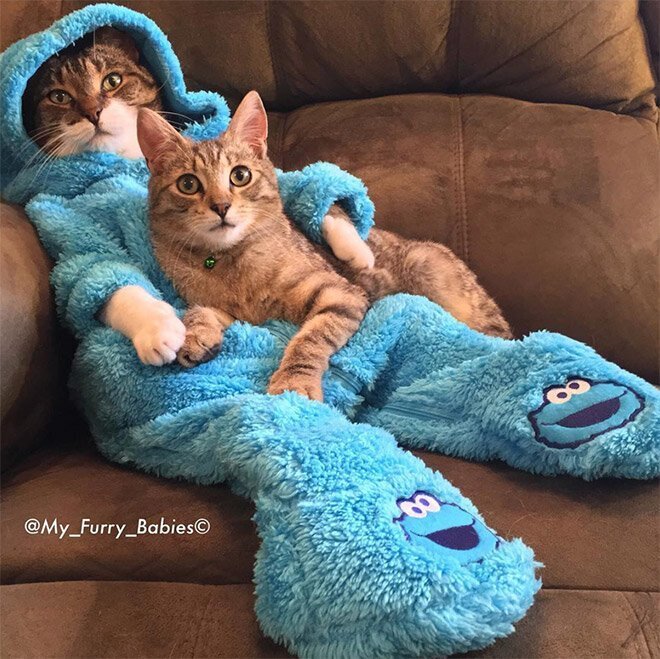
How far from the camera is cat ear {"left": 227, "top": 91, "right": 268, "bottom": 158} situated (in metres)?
1.18

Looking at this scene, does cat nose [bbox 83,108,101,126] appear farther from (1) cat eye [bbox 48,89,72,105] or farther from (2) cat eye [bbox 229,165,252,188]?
(2) cat eye [bbox 229,165,252,188]

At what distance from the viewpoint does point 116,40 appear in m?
1.28

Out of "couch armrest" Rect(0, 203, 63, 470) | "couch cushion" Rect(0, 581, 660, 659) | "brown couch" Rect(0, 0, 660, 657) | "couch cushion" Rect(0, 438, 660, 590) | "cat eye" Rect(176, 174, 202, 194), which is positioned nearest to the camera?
"couch cushion" Rect(0, 581, 660, 659)

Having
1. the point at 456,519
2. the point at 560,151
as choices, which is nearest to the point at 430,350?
the point at 456,519

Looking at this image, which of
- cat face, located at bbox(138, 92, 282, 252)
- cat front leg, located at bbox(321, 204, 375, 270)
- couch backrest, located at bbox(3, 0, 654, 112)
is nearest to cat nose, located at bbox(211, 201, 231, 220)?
cat face, located at bbox(138, 92, 282, 252)

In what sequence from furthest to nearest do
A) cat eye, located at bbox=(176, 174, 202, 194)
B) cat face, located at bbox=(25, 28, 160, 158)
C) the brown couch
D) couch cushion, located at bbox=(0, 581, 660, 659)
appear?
the brown couch → cat face, located at bbox=(25, 28, 160, 158) → cat eye, located at bbox=(176, 174, 202, 194) → couch cushion, located at bbox=(0, 581, 660, 659)

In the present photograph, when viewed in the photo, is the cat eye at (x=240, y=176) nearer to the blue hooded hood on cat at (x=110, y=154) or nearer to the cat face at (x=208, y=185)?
the cat face at (x=208, y=185)

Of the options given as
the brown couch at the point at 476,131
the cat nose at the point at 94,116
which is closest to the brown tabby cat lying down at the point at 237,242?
the cat nose at the point at 94,116

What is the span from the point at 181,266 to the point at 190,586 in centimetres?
59

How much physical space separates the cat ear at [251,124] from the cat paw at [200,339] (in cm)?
37

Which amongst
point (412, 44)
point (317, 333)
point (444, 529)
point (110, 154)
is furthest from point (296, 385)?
point (412, 44)

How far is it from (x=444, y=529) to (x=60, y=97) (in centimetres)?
107

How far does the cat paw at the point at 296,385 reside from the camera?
3.02 feet

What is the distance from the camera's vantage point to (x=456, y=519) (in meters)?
Answer: 0.69
